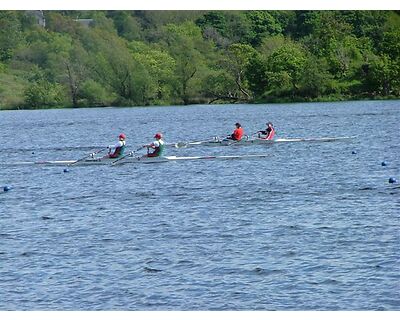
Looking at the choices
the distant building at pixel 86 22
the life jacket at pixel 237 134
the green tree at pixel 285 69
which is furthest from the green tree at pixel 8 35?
the life jacket at pixel 237 134

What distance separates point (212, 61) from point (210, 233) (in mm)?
77102

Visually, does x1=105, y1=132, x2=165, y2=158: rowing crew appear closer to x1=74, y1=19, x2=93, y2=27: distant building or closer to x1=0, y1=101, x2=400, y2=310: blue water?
x1=0, y1=101, x2=400, y2=310: blue water

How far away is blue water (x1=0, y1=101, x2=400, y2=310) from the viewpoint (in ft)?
55.6

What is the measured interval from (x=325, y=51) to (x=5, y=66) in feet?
125

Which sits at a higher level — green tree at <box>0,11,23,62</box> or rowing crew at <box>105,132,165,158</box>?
green tree at <box>0,11,23,62</box>

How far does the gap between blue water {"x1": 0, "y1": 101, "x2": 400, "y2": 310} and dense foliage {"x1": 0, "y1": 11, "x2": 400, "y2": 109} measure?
45.8 meters

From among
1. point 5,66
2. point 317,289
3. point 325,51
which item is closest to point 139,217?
point 317,289

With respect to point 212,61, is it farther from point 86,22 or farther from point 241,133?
point 241,133

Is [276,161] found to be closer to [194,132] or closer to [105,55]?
[194,132]

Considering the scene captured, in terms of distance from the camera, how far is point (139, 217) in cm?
2439

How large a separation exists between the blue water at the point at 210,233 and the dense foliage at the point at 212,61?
45778 millimetres

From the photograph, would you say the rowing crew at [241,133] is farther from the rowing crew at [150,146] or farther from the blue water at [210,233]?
the rowing crew at [150,146]

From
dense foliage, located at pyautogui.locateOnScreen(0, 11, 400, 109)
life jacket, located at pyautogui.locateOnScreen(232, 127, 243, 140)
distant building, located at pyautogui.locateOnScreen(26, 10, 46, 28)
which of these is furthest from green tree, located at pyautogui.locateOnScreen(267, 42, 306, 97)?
life jacket, located at pyautogui.locateOnScreen(232, 127, 243, 140)

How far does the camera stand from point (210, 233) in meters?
21.9
